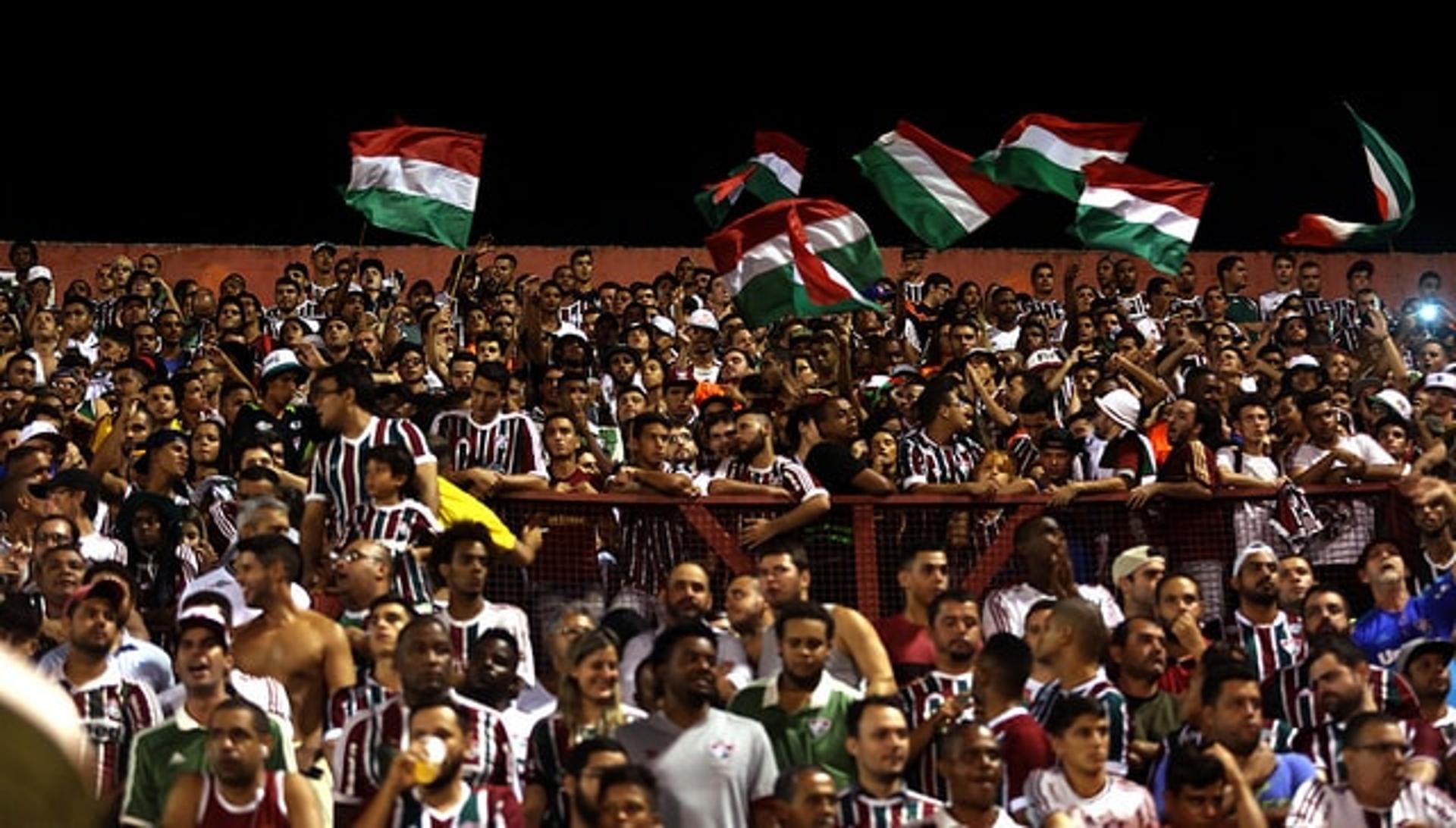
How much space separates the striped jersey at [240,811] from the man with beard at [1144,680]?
3.52 metres

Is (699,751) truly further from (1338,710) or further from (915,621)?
(1338,710)

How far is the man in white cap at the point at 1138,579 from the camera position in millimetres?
10883

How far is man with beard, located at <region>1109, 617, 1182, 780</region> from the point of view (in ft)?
30.9

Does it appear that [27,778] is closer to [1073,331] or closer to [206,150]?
[1073,331]

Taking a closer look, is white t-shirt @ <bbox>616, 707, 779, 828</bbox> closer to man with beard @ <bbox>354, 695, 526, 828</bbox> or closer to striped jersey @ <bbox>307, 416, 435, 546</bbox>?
man with beard @ <bbox>354, 695, 526, 828</bbox>

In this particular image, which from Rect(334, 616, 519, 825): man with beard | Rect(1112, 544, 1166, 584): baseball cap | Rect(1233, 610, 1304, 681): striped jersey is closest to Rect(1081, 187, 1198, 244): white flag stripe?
Rect(1112, 544, 1166, 584): baseball cap

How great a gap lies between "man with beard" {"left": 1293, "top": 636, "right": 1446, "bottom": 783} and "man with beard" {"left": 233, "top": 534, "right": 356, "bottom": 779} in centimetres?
392

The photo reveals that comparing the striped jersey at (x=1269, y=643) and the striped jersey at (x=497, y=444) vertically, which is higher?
the striped jersey at (x=497, y=444)

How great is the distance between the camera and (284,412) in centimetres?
1388

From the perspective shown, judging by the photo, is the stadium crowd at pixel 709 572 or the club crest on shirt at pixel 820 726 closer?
the stadium crowd at pixel 709 572

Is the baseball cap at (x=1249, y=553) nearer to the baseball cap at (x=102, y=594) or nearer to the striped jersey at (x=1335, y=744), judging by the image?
the striped jersey at (x=1335, y=744)

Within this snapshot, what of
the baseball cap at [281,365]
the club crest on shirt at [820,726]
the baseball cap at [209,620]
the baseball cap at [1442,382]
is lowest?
the club crest on shirt at [820,726]

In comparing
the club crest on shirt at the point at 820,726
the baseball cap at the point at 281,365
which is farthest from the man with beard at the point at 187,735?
the baseball cap at the point at 281,365

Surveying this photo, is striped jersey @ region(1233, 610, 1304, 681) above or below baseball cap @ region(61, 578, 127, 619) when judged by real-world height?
below
